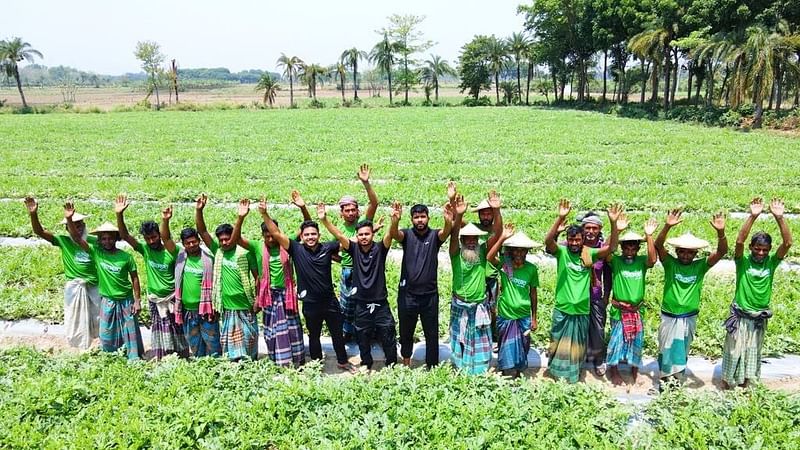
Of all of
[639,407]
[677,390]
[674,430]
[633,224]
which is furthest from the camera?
[633,224]

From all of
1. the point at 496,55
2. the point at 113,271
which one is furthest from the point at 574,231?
the point at 496,55

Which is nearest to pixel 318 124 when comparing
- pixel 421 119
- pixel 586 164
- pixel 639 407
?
pixel 421 119

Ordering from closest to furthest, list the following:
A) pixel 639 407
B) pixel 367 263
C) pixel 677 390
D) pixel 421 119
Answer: pixel 677 390 → pixel 639 407 → pixel 367 263 → pixel 421 119

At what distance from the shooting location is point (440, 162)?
61.1 ft

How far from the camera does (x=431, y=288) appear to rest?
216 inches

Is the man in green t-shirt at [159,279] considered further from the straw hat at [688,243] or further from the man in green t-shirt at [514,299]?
the straw hat at [688,243]

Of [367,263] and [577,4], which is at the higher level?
[577,4]

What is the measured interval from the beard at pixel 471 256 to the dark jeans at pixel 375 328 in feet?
3.26

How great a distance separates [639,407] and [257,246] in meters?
4.13

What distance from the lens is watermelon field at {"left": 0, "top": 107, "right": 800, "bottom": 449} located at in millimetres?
4195

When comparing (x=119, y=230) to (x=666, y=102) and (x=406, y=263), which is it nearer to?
(x=406, y=263)

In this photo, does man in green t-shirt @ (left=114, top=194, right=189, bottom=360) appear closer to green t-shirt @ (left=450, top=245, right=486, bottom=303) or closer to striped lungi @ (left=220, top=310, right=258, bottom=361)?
striped lungi @ (left=220, top=310, right=258, bottom=361)

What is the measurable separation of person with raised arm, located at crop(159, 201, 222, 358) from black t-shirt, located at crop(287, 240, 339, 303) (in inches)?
37.7

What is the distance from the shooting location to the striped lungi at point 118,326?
5.91 m
